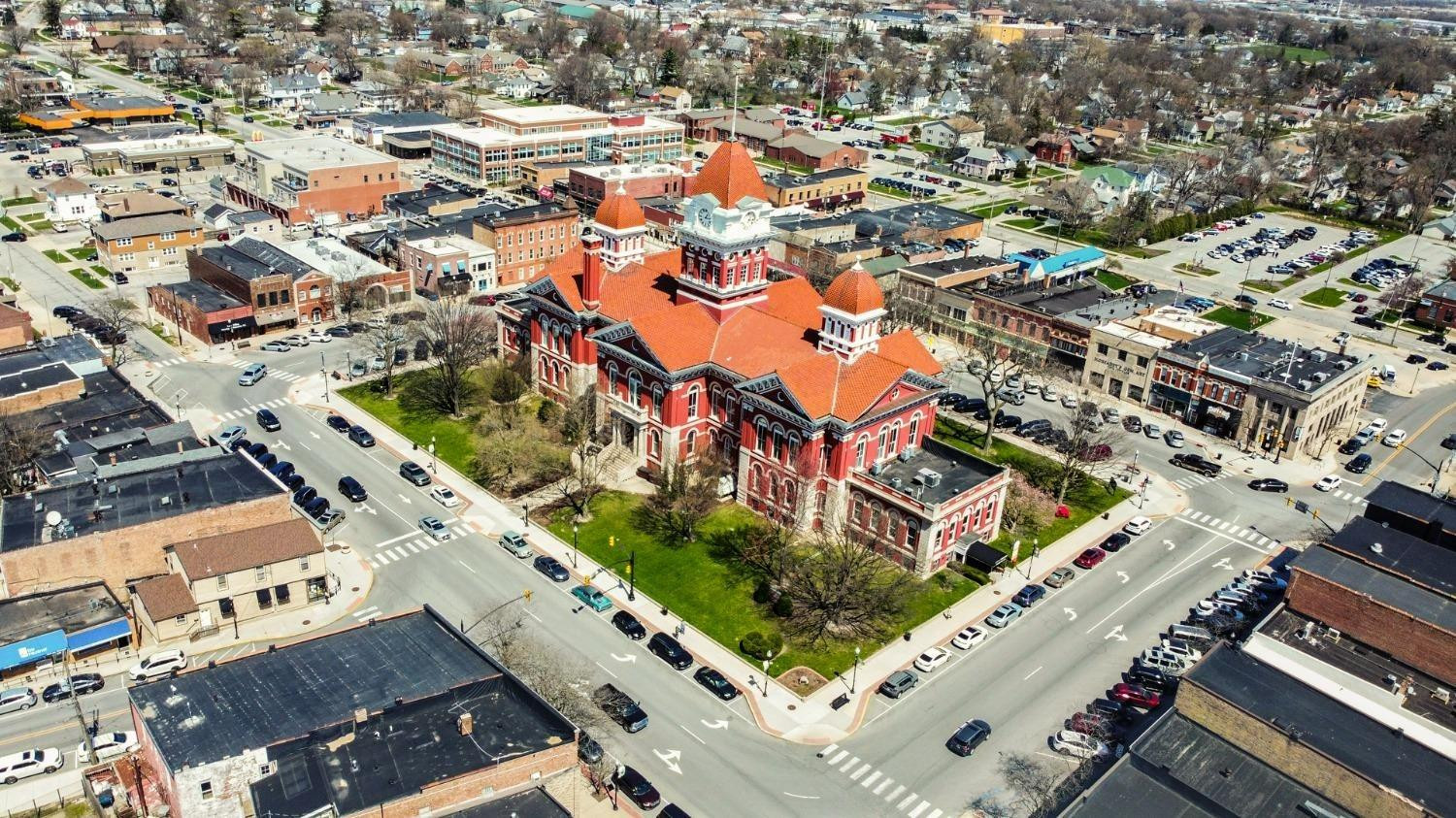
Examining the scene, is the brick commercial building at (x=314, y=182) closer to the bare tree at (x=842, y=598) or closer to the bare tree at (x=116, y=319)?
the bare tree at (x=116, y=319)

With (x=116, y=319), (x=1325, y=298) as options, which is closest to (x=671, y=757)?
(x=116, y=319)

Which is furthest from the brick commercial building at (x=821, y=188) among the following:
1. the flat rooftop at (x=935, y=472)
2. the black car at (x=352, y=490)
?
the black car at (x=352, y=490)

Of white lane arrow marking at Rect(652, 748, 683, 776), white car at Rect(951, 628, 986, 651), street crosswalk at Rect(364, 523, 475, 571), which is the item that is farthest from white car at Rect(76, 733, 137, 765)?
white car at Rect(951, 628, 986, 651)

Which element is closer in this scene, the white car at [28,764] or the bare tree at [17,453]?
the white car at [28,764]

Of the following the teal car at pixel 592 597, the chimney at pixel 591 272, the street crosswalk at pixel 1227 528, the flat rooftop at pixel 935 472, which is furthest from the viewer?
the chimney at pixel 591 272

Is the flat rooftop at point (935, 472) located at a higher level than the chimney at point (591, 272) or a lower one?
lower

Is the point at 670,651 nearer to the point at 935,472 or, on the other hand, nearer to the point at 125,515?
the point at 935,472

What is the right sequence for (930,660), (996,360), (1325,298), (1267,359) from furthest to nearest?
(1325,298) < (996,360) < (1267,359) < (930,660)
